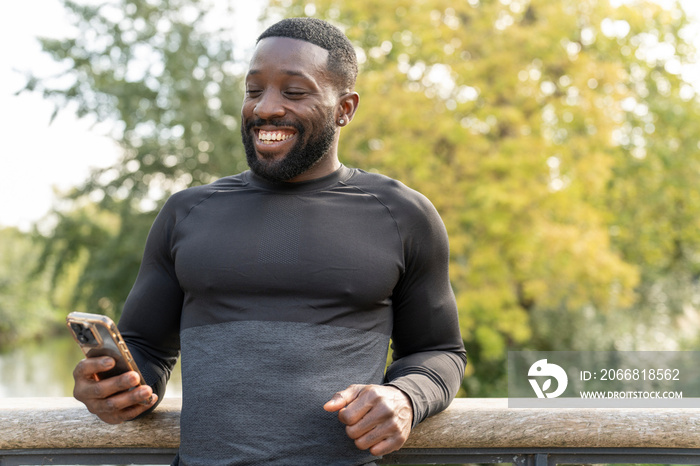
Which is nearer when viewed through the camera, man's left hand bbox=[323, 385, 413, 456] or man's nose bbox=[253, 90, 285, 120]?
man's left hand bbox=[323, 385, 413, 456]

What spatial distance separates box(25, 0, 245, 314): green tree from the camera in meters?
12.4

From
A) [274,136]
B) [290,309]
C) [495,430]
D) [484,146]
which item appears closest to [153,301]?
[290,309]

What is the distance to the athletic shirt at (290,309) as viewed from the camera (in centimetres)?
164

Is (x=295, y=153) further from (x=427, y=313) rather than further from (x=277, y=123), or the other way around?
(x=427, y=313)

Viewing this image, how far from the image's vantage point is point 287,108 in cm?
178

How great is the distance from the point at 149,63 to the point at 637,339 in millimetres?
10625

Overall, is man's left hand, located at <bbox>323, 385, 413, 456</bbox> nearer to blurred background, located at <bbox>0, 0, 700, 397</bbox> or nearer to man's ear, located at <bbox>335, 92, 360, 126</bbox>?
man's ear, located at <bbox>335, 92, 360, 126</bbox>

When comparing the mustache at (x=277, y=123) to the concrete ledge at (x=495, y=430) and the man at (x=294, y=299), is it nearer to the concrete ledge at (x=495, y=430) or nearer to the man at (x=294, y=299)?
the man at (x=294, y=299)

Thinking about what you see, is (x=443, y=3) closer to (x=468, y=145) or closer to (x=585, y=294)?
(x=468, y=145)

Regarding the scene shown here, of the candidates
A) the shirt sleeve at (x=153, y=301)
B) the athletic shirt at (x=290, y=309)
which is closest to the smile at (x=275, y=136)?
the athletic shirt at (x=290, y=309)

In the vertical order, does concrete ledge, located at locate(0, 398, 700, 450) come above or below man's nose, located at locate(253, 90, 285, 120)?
below

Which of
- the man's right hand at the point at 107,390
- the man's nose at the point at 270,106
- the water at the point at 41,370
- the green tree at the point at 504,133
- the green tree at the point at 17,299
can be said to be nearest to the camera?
the man's right hand at the point at 107,390

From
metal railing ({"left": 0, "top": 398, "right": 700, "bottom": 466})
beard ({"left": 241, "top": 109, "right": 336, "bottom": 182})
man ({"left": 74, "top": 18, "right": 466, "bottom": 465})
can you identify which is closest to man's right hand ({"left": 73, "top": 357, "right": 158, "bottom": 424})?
man ({"left": 74, "top": 18, "right": 466, "bottom": 465})

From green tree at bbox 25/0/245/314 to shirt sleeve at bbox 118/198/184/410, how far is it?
10.3m
